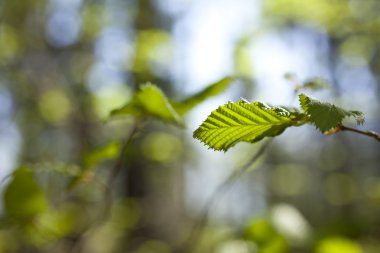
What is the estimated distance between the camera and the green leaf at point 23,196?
3.46 feet

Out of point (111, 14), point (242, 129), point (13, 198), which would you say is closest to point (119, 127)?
point (111, 14)

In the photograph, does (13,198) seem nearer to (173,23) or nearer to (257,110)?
(257,110)

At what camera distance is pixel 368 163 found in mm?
13930

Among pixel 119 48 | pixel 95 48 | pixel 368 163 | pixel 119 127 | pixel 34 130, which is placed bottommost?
pixel 119 127

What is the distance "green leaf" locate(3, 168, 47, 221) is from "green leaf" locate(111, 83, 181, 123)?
335mm

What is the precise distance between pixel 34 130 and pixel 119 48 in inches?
190

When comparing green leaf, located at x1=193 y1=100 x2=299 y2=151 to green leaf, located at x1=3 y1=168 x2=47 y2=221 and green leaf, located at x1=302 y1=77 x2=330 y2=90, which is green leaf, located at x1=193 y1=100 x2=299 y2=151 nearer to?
green leaf, located at x1=302 y1=77 x2=330 y2=90

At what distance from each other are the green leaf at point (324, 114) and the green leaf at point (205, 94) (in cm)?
34

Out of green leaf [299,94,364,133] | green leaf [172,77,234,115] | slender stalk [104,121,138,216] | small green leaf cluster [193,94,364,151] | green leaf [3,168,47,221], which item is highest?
green leaf [172,77,234,115]

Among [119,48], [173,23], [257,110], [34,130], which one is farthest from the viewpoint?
[34,130]

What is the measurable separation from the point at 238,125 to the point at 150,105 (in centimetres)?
29

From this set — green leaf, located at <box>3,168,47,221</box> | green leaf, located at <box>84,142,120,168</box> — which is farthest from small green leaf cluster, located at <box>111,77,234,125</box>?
green leaf, located at <box>3,168,47,221</box>

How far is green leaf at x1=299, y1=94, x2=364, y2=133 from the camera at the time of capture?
0.49m

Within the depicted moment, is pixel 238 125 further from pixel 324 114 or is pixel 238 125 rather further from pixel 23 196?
pixel 23 196
